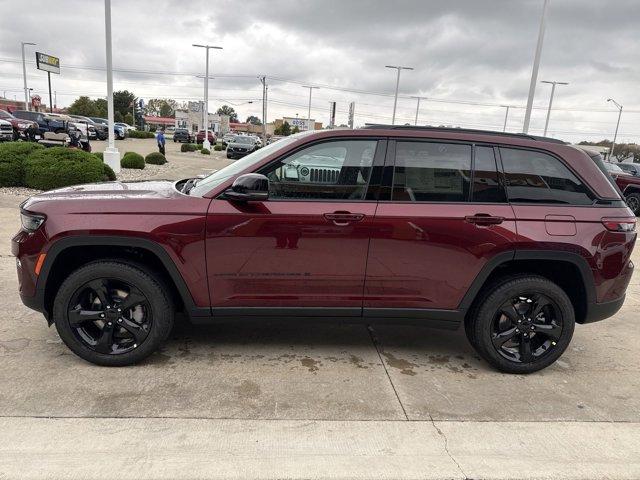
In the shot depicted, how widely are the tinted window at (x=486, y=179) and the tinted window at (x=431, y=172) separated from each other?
6 centimetres

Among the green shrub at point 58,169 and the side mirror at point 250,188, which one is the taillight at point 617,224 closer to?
the side mirror at point 250,188

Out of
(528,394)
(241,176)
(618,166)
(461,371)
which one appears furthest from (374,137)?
(618,166)

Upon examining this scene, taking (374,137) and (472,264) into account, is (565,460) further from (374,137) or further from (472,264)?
(374,137)

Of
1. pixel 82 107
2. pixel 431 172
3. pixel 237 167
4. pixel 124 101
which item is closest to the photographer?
pixel 431 172

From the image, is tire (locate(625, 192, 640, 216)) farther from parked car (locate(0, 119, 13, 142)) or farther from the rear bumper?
parked car (locate(0, 119, 13, 142))

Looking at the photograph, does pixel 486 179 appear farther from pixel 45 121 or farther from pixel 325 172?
pixel 45 121

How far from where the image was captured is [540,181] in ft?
11.6

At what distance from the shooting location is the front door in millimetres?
3262

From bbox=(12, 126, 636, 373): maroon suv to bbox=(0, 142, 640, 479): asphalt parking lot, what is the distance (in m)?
0.36

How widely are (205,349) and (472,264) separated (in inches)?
85.6

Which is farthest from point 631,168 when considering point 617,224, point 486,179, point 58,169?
point 58,169

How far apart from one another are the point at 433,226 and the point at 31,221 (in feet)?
9.14

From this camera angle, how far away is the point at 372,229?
3.31m

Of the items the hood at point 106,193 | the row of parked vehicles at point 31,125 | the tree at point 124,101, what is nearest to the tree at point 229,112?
the tree at point 124,101
